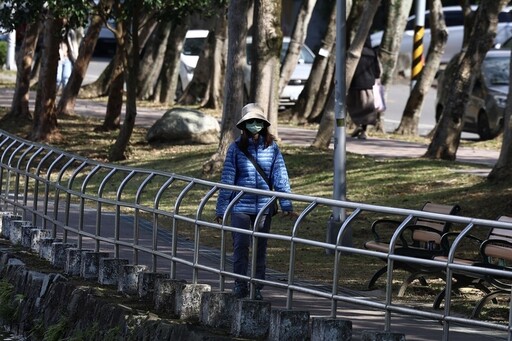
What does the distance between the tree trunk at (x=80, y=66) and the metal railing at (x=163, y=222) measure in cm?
1054

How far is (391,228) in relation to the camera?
1680 centimetres

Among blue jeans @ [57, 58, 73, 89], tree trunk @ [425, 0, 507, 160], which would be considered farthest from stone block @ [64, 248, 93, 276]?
blue jeans @ [57, 58, 73, 89]

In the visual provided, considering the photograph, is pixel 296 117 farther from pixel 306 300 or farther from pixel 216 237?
pixel 306 300

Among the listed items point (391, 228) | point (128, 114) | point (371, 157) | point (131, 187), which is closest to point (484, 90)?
point (371, 157)

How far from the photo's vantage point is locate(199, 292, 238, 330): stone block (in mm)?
10102

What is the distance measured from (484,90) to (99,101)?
12656 millimetres

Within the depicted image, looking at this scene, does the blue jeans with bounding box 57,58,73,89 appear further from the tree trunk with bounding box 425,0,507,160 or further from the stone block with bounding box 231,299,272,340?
the stone block with bounding box 231,299,272,340

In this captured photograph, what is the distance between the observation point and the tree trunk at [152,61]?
118 feet

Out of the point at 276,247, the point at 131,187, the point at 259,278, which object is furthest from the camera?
the point at 131,187

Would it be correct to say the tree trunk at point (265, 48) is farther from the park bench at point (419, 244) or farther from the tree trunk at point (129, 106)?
Answer: the park bench at point (419, 244)

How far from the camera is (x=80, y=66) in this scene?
3012 centimetres

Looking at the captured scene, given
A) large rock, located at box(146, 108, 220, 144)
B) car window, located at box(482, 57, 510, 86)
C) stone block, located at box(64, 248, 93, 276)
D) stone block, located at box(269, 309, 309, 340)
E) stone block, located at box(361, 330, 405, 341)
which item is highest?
car window, located at box(482, 57, 510, 86)

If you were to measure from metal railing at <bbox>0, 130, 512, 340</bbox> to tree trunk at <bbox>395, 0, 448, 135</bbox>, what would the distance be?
908cm

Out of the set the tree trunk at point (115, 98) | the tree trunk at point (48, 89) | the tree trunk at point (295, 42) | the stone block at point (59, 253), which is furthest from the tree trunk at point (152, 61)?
the stone block at point (59, 253)
